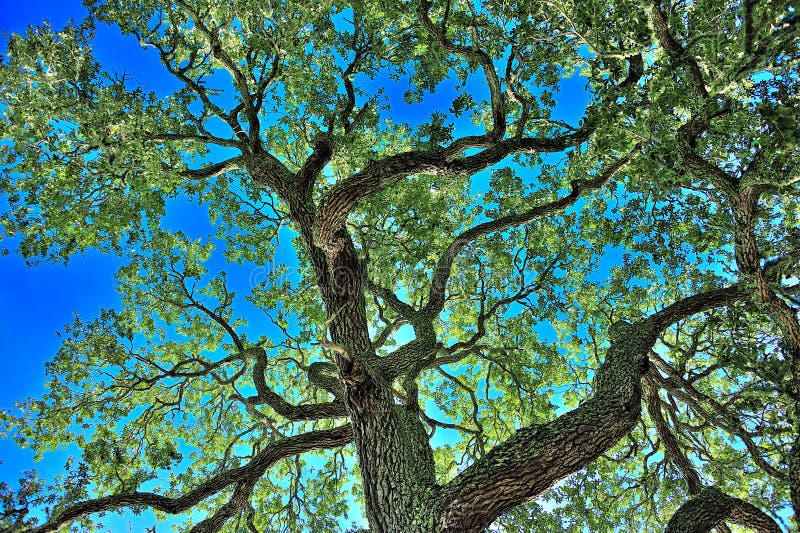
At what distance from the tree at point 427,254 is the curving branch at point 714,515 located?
4 cm

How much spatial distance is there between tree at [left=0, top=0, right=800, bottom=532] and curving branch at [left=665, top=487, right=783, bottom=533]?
0.04 meters

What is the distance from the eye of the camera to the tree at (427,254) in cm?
564

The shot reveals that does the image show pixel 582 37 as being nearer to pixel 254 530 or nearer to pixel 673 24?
pixel 673 24

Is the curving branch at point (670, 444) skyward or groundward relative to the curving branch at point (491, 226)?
groundward

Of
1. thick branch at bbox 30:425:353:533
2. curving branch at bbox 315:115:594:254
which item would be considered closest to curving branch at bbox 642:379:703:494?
curving branch at bbox 315:115:594:254

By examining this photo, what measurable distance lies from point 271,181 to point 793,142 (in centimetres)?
677

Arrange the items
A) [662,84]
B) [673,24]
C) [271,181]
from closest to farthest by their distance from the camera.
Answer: [662,84]
[673,24]
[271,181]

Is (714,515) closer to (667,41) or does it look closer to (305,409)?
(667,41)

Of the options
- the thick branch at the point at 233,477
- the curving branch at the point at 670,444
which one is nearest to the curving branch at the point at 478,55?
the curving branch at the point at 670,444

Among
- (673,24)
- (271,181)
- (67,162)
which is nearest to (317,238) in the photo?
(271,181)

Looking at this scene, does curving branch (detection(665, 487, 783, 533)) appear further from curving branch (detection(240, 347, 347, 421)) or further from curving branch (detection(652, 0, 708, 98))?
curving branch (detection(652, 0, 708, 98))

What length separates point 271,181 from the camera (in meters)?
8.38

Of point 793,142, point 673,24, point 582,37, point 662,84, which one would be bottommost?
point 793,142

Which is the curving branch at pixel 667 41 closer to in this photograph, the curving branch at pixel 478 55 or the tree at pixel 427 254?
the tree at pixel 427 254
